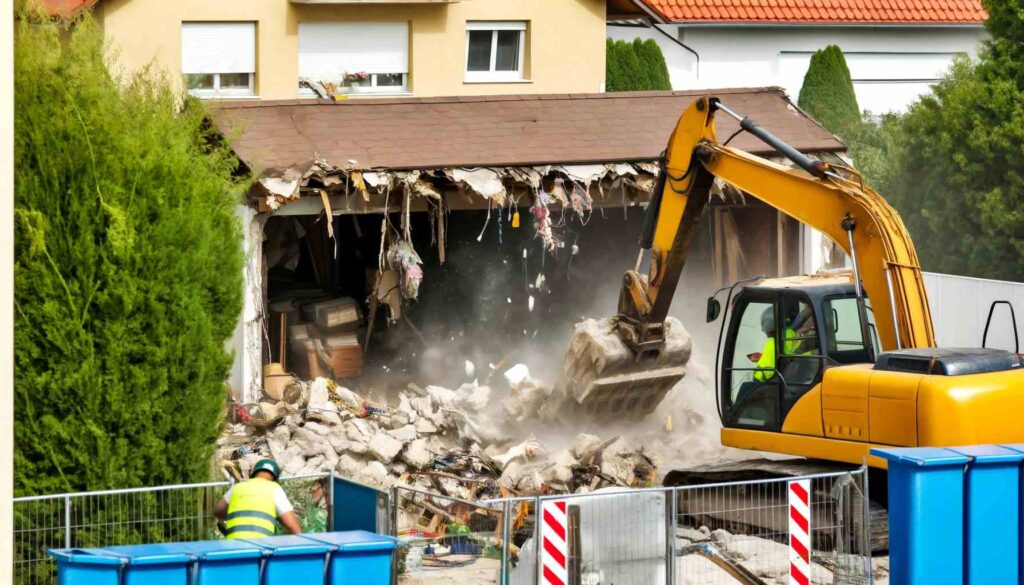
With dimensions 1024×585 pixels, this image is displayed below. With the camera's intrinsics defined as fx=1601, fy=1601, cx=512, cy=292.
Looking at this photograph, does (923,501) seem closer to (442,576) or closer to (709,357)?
(442,576)

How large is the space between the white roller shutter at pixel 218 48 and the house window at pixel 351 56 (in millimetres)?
782

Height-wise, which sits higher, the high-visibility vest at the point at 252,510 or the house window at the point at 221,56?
the house window at the point at 221,56

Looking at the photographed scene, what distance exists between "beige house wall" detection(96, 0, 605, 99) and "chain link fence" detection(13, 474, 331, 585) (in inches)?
464

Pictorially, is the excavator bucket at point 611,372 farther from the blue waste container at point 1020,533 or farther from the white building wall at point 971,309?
the blue waste container at point 1020,533

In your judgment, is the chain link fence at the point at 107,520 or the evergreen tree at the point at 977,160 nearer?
the chain link fence at the point at 107,520

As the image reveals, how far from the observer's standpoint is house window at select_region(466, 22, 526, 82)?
2498 cm

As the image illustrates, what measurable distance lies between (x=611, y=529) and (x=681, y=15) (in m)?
24.4

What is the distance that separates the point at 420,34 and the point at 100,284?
1350cm

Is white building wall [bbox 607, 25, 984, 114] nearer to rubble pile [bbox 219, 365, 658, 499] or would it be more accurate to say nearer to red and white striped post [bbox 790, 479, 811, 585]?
rubble pile [bbox 219, 365, 658, 499]

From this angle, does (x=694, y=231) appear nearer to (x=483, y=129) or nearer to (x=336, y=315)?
(x=483, y=129)

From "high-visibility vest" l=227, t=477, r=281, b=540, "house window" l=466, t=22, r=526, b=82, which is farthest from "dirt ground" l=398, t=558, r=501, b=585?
"house window" l=466, t=22, r=526, b=82

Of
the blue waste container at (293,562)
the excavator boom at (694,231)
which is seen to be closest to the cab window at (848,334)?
the excavator boom at (694,231)

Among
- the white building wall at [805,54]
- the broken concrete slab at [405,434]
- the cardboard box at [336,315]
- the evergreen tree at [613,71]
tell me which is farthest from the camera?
the white building wall at [805,54]

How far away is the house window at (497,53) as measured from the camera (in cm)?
2498
